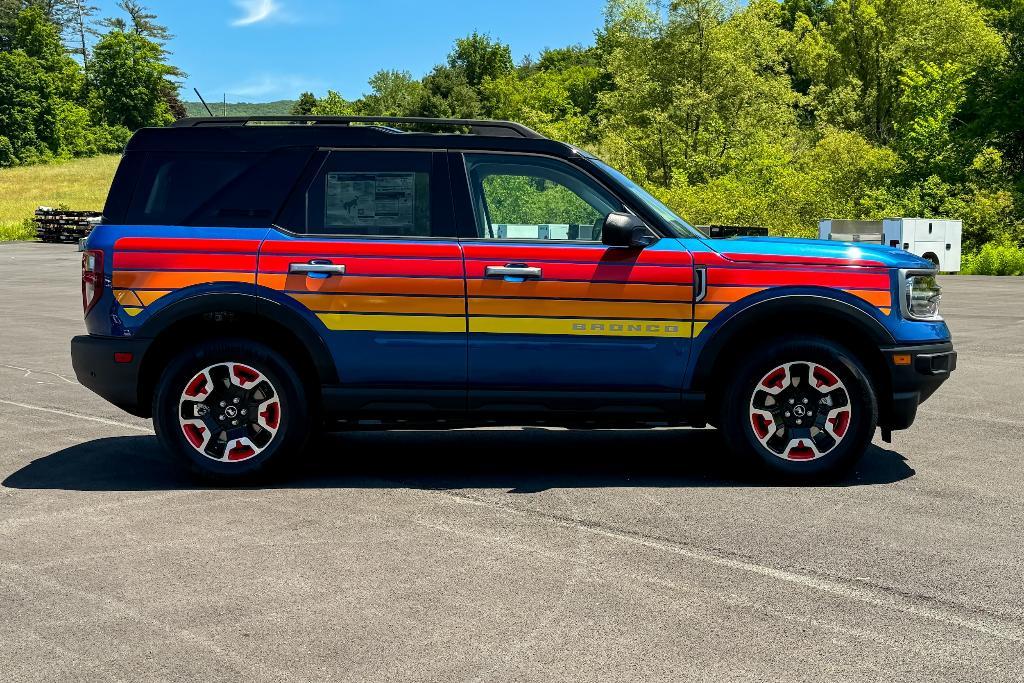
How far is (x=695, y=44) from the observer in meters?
51.8

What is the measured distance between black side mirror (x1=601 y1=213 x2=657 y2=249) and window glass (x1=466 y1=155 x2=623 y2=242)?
18 centimetres

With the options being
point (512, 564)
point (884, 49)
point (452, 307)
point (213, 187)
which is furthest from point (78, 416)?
point (884, 49)

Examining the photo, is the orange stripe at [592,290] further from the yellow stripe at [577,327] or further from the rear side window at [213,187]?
the rear side window at [213,187]

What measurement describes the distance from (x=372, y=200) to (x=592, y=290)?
1.34m

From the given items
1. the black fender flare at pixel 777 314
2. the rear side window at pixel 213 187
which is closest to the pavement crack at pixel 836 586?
the black fender flare at pixel 777 314

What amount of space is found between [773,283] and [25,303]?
1831 centimetres

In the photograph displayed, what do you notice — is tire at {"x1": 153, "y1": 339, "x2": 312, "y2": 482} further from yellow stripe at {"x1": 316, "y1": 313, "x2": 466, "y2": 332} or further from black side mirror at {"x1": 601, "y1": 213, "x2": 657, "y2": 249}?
black side mirror at {"x1": 601, "y1": 213, "x2": 657, "y2": 249}

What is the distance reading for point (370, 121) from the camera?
6.85m

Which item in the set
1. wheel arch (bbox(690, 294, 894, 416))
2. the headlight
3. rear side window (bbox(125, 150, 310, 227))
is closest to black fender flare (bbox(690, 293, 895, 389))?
wheel arch (bbox(690, 294, 894, 416))

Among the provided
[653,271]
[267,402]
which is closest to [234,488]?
[267,402]

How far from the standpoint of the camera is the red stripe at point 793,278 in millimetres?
6285

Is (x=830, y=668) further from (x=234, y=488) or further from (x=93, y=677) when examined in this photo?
(x=234, y=488)

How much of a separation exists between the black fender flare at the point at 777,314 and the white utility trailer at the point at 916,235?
2627 centimetres

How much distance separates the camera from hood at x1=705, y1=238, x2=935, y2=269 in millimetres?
6324
